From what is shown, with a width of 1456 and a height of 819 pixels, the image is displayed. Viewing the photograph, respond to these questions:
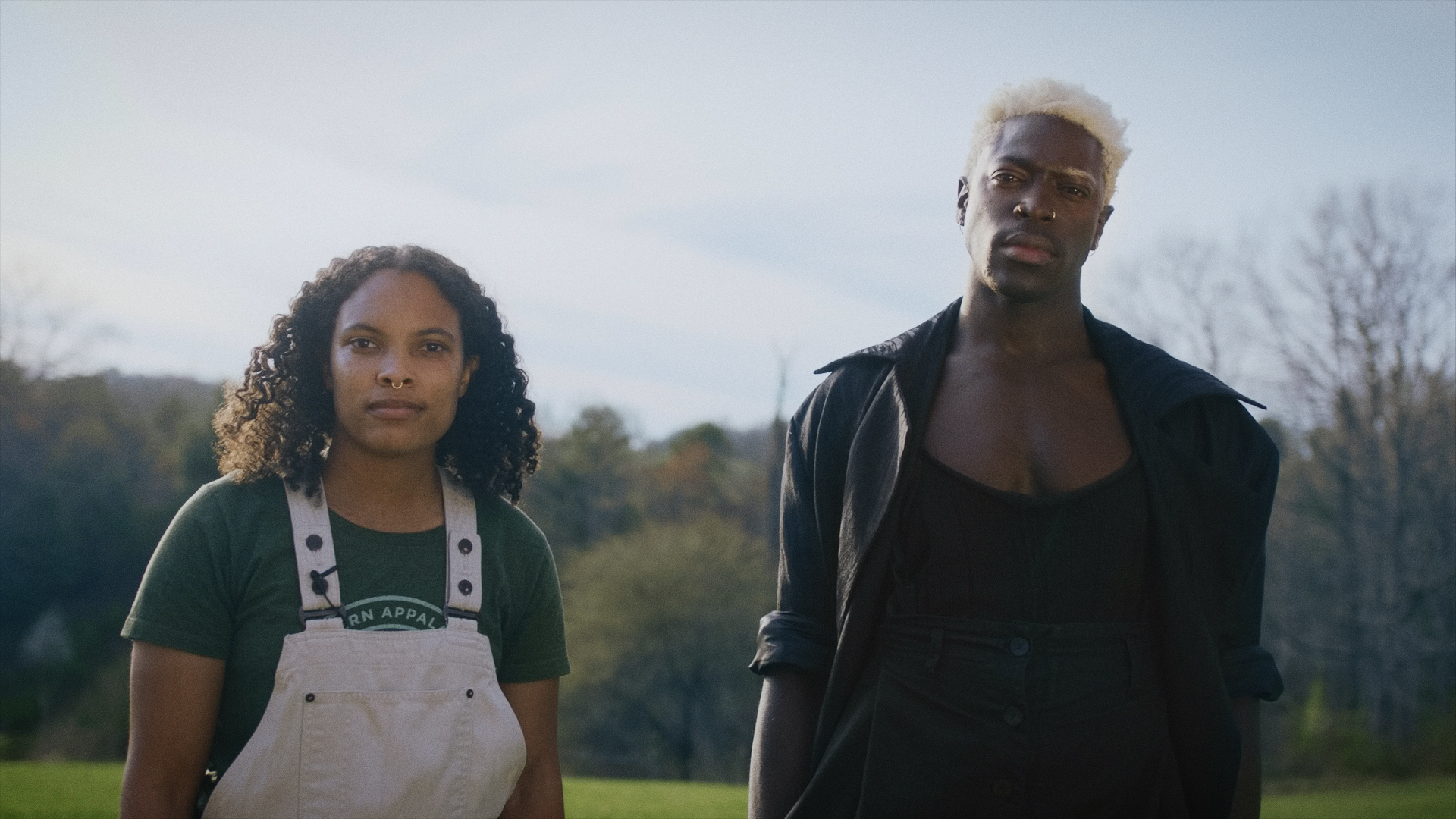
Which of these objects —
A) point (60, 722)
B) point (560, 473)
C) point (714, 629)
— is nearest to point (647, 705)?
point (714, 629)

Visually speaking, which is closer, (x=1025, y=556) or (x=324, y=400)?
(x=1025, y=556)

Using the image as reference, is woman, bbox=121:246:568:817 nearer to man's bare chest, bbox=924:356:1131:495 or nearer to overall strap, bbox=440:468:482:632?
overall strap, bbox=440:468:482:632

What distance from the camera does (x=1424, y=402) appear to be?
26422 mm

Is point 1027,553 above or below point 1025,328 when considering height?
below

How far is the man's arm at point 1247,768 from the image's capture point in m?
2.48

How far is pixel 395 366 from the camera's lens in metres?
2.52

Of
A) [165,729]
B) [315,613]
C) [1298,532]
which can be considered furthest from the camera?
[1298,532]

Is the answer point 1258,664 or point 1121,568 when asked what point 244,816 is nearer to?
point 1121,568

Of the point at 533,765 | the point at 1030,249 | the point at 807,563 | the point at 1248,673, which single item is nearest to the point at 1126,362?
the point at 1030,249

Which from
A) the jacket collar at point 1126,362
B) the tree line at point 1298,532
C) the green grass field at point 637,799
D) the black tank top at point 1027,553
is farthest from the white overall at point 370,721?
the tree line at point 1298,532

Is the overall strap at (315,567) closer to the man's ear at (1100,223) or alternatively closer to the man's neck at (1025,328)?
the man's neck at (1025,328)

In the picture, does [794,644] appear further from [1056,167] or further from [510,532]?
[1056,167]

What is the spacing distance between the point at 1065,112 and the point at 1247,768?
1.45 m

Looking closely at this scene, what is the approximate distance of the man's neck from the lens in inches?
104
